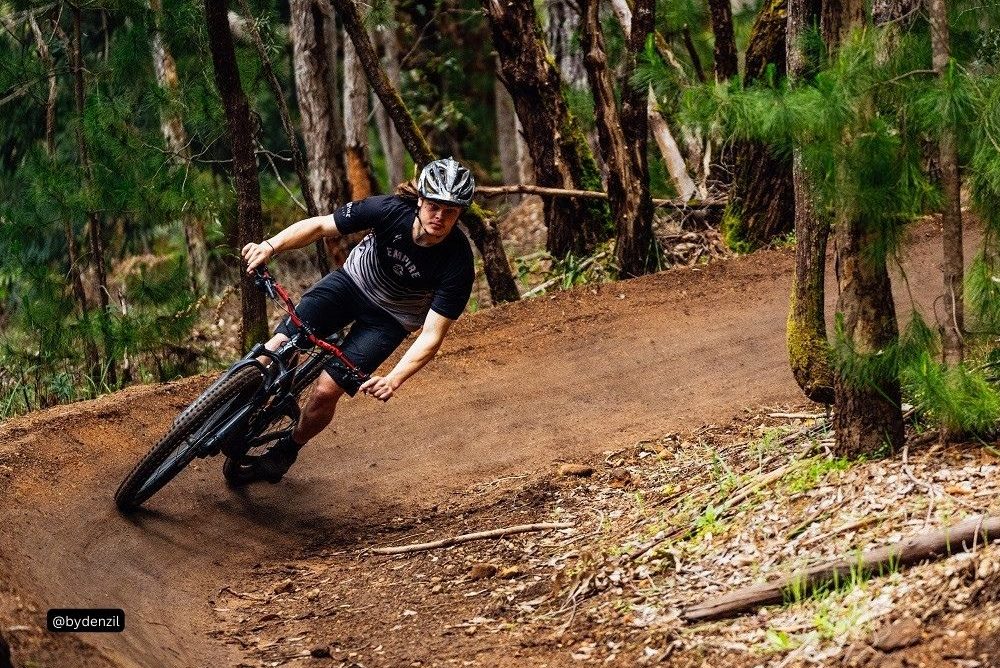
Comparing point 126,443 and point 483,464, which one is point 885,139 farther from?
point 126,443

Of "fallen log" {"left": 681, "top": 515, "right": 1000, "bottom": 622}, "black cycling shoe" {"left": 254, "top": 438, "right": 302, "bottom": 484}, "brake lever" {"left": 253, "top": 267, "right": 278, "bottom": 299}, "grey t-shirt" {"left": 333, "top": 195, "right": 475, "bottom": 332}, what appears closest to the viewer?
"fallen log" {"left": 681, "top": 515, "right": 1000, "bottom": 622}

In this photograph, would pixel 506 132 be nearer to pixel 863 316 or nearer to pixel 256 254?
pixel 256 254

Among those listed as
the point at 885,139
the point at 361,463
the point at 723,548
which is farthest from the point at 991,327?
the point at 361,463

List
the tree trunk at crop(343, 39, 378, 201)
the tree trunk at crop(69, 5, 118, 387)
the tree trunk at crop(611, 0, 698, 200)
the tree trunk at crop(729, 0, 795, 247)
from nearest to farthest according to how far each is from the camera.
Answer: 1. the tree trunk at crop(69, 5, 118, 387)
2. the tree trunk at crop(729, 0, 795, 247)
3. the tree trunk at crop(611, 0, 698, 200)
4. the tree trunk at crop(343, 39, 378, 201)

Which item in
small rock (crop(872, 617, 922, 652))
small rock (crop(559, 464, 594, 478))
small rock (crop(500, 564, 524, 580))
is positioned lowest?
small rock (crop(500, 564, 524, 580))

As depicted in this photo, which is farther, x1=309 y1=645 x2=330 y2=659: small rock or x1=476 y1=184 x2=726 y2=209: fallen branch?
x1=476 y1=184 x2=726 y2=209: fallen branch

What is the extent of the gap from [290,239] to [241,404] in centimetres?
107

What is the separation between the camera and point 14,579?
579 cm

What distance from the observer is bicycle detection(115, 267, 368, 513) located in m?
7.04

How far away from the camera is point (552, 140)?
13305 mm

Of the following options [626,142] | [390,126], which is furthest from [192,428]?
[390,126]

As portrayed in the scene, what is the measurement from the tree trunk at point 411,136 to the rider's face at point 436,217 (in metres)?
Result: 4.92

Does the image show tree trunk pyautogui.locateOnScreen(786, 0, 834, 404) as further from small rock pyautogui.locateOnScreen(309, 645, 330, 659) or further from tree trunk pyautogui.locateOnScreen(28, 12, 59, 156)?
tree trunk pyautogui.locateOnScreen(28, 12, 59, 156)

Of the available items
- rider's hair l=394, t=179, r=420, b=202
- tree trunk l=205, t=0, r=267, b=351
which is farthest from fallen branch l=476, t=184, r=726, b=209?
rider's hair l=394, t=179, r=420, b=202
